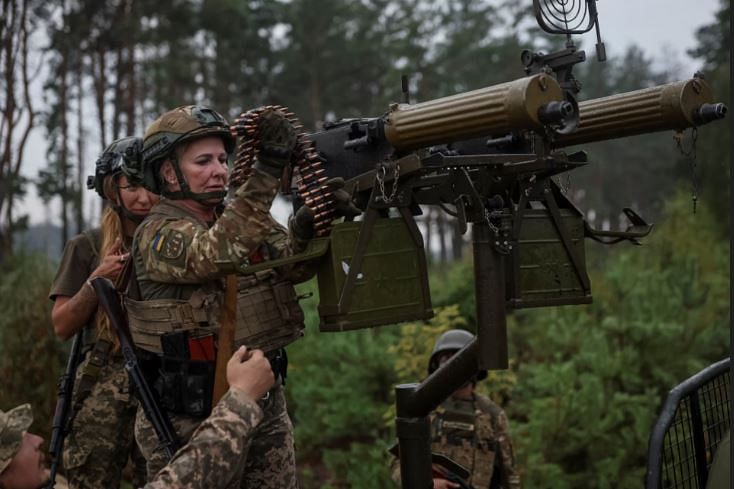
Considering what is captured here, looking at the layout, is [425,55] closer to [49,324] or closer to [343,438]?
[343,438]

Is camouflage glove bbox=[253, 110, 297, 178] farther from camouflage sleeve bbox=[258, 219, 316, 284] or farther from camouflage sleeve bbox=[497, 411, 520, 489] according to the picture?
camouflage sleeve bbox=[497, 411, 520, 489]

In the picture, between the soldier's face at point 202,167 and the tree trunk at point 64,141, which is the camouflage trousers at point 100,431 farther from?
the tree trunk at point 64,141

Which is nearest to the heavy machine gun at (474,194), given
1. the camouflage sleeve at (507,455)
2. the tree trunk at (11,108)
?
the camouflage sleeve at (507,455)

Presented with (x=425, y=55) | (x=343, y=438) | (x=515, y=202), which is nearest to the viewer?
(x=515, y=202)

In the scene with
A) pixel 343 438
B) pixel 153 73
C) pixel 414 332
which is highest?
pixel 153 73

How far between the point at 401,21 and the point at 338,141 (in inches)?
894

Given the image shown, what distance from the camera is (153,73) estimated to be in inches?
928

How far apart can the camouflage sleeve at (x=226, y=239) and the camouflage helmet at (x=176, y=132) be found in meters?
0.39

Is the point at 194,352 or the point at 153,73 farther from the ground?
the point at 153,73

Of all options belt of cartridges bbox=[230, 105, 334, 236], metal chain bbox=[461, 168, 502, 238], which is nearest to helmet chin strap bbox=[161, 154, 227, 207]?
belt of cartridges bbox=[230, 105, 334, 236]

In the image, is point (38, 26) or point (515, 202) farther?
point (38, 26)

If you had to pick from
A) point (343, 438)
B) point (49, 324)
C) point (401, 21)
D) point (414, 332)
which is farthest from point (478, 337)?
point (401, 21)

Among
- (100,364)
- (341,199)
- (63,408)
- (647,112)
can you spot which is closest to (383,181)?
(341,199)

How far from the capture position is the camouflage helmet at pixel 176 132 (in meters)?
3.91
